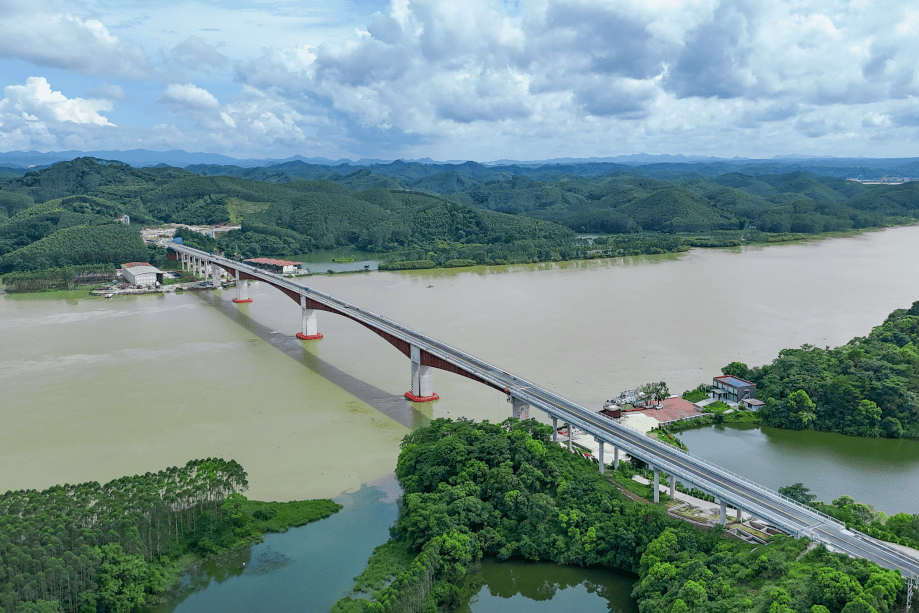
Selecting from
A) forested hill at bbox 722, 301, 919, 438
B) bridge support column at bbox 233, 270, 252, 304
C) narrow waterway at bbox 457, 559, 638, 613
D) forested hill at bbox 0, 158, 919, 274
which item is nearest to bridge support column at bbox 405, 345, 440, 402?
narrow waterway at bbox 457, 559, 638, 613

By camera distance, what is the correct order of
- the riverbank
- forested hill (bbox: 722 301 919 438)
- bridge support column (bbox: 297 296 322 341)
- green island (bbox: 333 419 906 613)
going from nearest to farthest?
green island (bbox: 333 419 906 613) < the riverbank < forested hill (bbox: 722 301 919 438) < bridge support column (bbox: 297 296 322 341)

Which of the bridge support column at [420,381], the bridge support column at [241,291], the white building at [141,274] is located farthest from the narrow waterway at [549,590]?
the white building at [141,274]

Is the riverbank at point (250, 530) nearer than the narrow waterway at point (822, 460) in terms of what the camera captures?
Yes

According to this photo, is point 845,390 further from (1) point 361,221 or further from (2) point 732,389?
(1) point 361,221

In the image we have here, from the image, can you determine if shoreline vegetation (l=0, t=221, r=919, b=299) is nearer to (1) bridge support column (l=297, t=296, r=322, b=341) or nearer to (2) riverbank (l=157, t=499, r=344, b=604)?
(1) bridge support column (l=297, t=296, r=322, b=341)

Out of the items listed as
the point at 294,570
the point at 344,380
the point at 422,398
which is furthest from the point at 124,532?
the point at 344,380

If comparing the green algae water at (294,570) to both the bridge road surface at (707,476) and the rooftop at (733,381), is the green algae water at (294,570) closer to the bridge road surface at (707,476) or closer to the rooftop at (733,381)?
the bridge road surface at (707,476)

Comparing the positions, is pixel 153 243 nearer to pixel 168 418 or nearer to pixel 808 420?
pixel 168 418
